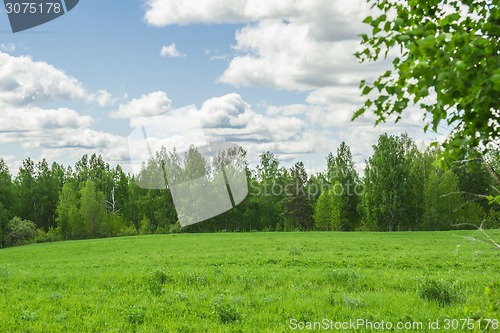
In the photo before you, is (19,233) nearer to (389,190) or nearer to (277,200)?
(277,200)

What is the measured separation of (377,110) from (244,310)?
28.8ft

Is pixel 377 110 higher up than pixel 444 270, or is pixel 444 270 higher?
pixel 377 110

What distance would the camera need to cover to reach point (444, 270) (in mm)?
19594

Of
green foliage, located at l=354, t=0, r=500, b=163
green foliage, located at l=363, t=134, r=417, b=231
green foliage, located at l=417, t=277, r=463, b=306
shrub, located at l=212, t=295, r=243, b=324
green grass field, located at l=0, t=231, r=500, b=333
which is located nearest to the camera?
green foliage, located at l=354, t=0, r=500, b=163

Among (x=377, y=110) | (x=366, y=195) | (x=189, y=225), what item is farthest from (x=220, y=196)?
(x=377, y=110)

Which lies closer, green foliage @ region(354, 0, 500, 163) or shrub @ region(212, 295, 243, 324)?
green foliage @ region(354, 0, 500, 163)

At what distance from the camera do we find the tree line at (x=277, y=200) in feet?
237

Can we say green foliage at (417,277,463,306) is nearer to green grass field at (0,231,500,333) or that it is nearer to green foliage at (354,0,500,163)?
green grass field at (0,231,500,333)

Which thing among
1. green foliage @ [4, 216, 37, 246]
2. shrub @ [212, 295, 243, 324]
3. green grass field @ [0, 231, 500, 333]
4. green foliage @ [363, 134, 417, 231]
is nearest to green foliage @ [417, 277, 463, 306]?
green grass field @ [0, 231, 500, 333]

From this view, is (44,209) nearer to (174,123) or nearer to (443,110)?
(174,123)

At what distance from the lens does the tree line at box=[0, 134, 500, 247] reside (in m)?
72.2

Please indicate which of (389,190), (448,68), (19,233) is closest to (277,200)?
(389,190)

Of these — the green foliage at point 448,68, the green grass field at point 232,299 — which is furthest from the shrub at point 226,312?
the green foliage at point 448,68

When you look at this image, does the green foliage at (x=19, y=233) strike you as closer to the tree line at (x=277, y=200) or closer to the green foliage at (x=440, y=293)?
the tree line at (x=277, y=200)
